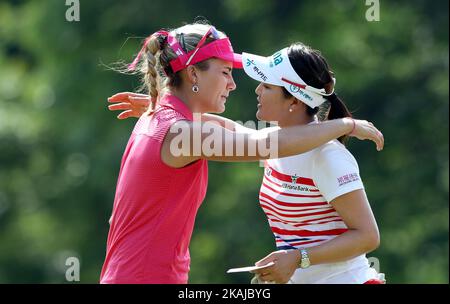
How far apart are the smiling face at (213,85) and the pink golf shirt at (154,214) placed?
188 millimetres

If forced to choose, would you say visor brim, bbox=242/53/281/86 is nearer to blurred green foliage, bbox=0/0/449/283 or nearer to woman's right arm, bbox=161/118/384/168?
woman's right arm, bbox=161/118/384/168

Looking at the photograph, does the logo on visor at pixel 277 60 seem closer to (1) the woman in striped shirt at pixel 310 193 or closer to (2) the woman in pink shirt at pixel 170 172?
(1) the woman in striped shirt at pixel 310 193

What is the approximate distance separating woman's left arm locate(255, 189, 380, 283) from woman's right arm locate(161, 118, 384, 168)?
29 cm

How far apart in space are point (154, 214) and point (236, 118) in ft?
32.9

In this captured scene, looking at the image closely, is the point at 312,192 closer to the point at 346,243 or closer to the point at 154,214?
the point at 346,243

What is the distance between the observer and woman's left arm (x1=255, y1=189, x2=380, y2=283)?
502cm

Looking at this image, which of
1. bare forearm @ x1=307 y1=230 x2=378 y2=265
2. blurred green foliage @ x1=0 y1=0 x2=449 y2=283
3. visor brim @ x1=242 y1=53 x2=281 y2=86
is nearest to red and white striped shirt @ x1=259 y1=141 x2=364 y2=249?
bare forearm @ x1=307 y1=230 x2=378 y2=265

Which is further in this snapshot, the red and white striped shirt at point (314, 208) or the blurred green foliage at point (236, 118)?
the blurred green foliage at point (236, 118)

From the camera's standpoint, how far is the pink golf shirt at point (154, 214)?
199 inches

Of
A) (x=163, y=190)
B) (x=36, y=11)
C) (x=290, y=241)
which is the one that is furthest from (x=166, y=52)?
(x=36, y=11)

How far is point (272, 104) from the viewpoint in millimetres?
5348

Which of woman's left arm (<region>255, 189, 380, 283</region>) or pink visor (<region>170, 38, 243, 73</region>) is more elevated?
pink visor (<region>170, 38, 243, 73</region>)

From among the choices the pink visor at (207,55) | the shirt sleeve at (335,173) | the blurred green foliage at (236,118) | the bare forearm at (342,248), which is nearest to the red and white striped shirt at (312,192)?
the shirt sleeve at (335,173)
